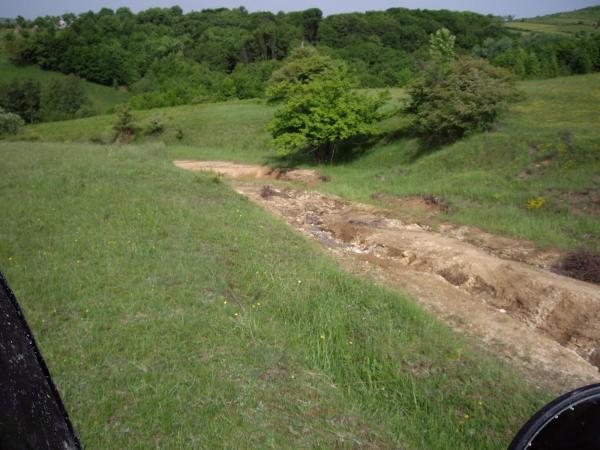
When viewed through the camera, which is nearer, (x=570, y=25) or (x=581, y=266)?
(x=581, y=266)

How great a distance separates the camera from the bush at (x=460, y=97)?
18016 mm

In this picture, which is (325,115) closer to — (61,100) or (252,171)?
(252,171)

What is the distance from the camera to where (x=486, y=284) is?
860 cm

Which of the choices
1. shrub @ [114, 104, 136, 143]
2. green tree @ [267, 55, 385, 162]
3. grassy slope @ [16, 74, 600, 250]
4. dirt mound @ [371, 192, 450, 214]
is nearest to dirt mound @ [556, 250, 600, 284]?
grassy slope @ [16, 74, 600, 250]

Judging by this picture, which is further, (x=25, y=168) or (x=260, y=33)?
(x=260, y=33)

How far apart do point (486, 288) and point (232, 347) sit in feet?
17.2

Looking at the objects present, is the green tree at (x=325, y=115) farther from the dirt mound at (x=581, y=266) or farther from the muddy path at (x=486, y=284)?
the dirt mound at (x=581, y=266)

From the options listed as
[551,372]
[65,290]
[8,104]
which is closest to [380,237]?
[551,372]

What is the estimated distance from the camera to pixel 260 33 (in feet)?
226

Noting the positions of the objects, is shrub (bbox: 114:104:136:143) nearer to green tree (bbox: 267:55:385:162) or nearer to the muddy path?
green tree (bbox: 267:55:385:162)

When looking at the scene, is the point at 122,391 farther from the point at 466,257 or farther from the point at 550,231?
the point at 550,231

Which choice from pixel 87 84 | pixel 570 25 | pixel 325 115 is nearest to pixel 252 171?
pixel 325 115

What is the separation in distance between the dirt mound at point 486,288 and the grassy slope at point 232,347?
1.00m

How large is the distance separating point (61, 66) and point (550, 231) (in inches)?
2474
